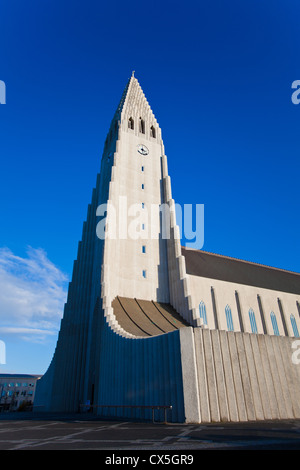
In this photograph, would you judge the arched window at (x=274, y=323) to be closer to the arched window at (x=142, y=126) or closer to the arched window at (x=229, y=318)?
the arched window at (x=229, y=318)

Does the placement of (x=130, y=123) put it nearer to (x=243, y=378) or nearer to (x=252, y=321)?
(x=252, y=321)

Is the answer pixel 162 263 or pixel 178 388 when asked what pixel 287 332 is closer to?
pixel 162 263

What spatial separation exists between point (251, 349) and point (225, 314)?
2448 cm

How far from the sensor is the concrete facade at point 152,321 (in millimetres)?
13805

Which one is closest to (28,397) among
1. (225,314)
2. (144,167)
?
(225,314)

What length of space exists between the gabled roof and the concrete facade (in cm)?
35

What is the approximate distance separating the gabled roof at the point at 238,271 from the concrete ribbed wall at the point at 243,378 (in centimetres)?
2407

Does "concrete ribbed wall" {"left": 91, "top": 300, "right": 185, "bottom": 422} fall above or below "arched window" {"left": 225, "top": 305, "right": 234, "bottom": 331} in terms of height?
below

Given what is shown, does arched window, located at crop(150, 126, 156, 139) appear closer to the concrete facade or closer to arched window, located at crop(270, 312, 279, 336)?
the concrete facade

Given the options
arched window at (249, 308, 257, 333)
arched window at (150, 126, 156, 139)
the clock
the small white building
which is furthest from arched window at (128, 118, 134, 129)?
the small white building

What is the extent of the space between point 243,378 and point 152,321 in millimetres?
12121

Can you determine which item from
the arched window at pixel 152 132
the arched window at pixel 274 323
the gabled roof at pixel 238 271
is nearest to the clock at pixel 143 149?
the arched window at pixel 152 132

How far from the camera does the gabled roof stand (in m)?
41.8
